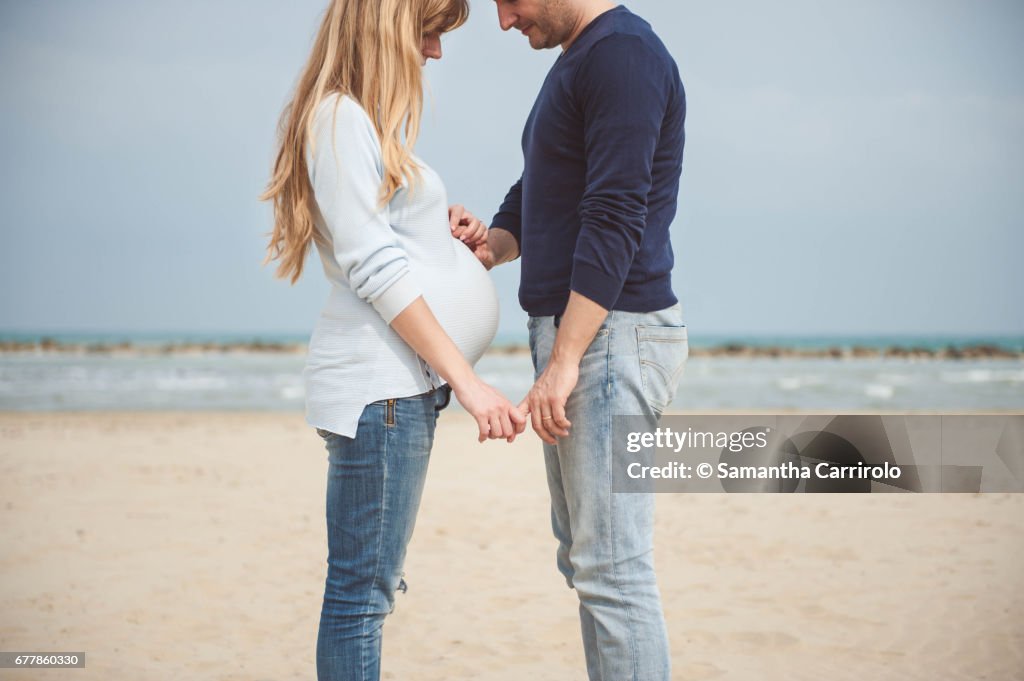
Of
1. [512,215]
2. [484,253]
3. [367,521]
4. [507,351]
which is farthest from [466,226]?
[507,351]

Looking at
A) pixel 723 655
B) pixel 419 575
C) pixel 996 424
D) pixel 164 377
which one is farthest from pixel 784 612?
pixel 164 377

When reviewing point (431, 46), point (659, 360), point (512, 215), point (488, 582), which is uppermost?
point (431, 46)

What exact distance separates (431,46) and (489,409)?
86cm

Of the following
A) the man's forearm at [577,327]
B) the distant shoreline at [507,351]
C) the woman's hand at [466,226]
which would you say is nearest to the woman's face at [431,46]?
the woman's hand at [466,226]

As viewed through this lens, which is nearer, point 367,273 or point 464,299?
point 367,273

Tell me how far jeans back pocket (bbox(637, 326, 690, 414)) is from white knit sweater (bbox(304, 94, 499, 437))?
1.31 ft

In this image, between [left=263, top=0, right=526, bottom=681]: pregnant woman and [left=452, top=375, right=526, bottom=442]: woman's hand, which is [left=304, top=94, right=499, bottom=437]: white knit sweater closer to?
[left=263, top=0, right=526, bottom=681]: pregnant woman

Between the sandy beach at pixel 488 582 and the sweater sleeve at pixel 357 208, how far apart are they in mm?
2154

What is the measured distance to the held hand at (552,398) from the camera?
6.07ft

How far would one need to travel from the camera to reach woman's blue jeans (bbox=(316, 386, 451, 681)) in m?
1.82

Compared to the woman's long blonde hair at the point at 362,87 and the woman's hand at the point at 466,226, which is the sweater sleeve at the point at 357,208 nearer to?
the woman's long blonde hair at the point at 362,87

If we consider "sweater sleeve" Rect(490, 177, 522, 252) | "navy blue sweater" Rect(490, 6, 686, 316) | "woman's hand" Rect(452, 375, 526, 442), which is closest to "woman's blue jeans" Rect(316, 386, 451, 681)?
"woman's hand" Rect(452, 375, 526, 442)

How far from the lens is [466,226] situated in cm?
223

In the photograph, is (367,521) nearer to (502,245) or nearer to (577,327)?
(577,327)
